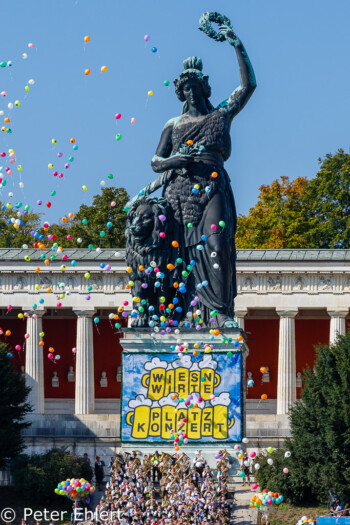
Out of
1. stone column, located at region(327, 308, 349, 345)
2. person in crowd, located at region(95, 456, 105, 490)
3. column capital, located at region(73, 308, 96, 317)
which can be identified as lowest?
person in crowd, located at region(95, 456, 105, 490)

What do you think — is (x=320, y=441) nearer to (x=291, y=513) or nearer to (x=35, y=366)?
(x=291, y=513)

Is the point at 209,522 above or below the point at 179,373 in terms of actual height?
below

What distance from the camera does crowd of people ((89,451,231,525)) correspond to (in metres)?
36.9

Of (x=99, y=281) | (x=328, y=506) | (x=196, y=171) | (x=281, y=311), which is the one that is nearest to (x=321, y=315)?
(x=281, y=311)

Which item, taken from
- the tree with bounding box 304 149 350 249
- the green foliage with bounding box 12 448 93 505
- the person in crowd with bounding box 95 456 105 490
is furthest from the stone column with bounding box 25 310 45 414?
the green foliage with bounding box 12 448 93 505

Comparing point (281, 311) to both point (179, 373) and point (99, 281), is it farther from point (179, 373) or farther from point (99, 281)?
point (179, 373)

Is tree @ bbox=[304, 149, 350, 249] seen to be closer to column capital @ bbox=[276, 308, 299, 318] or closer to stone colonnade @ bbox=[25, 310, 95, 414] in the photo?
column capital @ bbox=[276, 308, 299, 318]

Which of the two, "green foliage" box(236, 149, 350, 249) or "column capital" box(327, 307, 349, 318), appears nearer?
"column capital" box(327, 307, 349, 318)

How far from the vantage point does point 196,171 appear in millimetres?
38969

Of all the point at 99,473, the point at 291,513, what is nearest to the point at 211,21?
the point at 291,513

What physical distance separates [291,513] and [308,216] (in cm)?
3831

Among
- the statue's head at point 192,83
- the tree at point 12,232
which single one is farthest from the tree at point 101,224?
the statue's head at point 192,83

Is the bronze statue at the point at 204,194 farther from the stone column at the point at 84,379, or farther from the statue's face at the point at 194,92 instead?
the stone column at the point at 84,379

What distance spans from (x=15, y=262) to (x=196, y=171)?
39.4m
